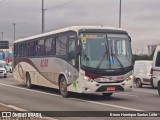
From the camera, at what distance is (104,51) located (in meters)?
18.1

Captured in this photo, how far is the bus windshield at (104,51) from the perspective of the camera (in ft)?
58.7

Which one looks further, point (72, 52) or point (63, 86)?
point (63, 86)

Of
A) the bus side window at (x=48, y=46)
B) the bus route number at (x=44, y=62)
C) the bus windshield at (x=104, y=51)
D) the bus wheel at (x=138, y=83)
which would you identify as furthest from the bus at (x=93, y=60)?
the bus wheel at (x=138, y=83)

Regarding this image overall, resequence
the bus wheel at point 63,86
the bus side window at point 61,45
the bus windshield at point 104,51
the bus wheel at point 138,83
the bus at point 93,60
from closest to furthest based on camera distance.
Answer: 1. the bus at point 93,60
2. the bus windshield at point 104,51
3. the bus wheel at point 63,86
4. the bus side window at point 61,45
5. the bus wheel at point 138,83

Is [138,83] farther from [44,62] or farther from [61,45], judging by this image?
[61,45]

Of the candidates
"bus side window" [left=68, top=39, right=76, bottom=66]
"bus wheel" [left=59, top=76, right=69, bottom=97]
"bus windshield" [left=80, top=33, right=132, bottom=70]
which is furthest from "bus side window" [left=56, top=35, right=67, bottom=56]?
"bus windshield" [left=80, top=33, right=132, bottom=70]

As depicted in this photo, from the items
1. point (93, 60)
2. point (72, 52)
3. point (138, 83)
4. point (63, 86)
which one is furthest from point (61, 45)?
point (138, 83)

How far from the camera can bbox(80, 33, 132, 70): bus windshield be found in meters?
17.9

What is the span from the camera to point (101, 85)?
1769 centimetres

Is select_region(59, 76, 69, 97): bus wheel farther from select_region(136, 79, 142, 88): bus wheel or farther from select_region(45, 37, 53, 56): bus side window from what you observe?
select_region(136, 79, 142, 88): bus wheel

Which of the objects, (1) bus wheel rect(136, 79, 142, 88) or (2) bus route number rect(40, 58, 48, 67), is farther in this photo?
(1) bus wheel rect(136, 79, 142, 88)

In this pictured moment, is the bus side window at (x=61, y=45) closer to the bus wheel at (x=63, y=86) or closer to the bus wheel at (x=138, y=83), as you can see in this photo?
the bus wheel at (x=63, y=86)

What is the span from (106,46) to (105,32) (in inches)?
26.3

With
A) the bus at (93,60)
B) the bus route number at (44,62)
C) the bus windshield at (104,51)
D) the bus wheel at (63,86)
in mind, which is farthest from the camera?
the bus route number at (44,62)
